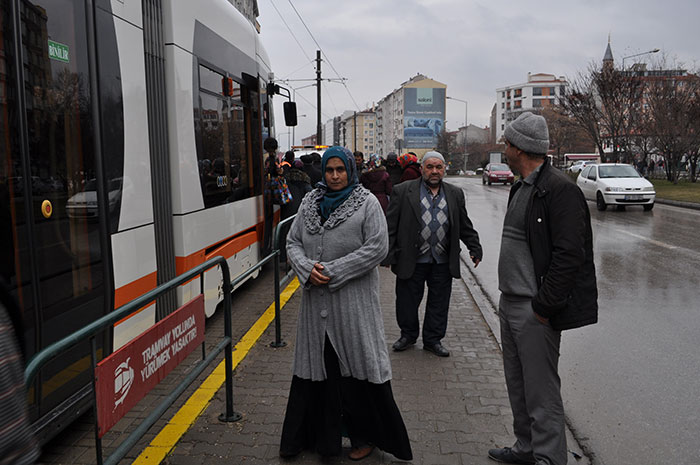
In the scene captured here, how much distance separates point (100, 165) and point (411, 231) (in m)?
2.56

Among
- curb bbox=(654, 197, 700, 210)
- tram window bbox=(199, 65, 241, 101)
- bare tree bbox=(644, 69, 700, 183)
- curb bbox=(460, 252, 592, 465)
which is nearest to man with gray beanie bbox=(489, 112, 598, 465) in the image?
curb bbox=(460, 252, 592, 465)

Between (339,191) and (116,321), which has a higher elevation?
(339,191)

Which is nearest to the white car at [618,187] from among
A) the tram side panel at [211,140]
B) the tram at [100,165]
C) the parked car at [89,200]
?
the tram side panel at [211,140]

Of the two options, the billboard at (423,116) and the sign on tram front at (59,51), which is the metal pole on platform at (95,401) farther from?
the billboard at (423,116)

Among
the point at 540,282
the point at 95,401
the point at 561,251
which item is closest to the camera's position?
the point at 95,401

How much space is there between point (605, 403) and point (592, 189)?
1744 cm

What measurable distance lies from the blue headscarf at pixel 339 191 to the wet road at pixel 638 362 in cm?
217

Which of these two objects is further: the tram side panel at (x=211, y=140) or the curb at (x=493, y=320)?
the tram side panel at (x=211, y=140)

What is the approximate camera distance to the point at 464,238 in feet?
16.9

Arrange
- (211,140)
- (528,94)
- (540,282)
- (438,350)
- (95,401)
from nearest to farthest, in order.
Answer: (95,401) < (540,282) < (438,350) < (211,140) < (528,94)

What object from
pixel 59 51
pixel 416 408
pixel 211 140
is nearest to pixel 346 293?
pixel 416 408

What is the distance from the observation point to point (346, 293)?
312 cm

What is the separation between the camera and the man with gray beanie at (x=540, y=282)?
2770 mm

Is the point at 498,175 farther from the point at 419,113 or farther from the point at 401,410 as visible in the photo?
the point at 419,113
